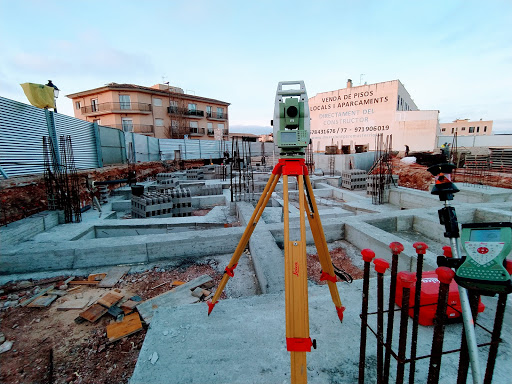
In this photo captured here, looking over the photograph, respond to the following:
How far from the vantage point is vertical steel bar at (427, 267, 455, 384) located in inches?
44.4

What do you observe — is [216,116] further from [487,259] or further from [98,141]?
[487,259]

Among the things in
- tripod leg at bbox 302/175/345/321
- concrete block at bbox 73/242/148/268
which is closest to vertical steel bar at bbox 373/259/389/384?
tripod leg at bbox 302/175/345/321

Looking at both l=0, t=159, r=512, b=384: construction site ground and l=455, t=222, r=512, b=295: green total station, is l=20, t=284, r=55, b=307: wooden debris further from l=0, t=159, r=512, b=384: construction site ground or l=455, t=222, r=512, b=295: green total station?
l=455, t=222, r=512, b=295: green total station

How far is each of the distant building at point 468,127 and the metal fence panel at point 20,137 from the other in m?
58.6

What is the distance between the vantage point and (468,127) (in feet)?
162

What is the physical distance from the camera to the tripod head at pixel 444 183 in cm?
127

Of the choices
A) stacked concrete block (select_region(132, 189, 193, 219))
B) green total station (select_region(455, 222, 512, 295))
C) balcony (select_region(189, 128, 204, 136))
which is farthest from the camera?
balcony (select_region(189, 128, 204, 136))

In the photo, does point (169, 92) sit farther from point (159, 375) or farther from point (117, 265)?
point (159, 375)

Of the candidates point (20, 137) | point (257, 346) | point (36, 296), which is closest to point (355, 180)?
point (257, 346)

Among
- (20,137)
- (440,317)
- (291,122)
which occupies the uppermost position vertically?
(20,137)

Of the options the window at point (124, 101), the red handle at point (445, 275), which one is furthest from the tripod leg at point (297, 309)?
the window at point (124, 101)

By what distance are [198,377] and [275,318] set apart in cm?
93

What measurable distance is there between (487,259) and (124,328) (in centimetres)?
354

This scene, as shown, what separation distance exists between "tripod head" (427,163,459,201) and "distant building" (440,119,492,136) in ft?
191
